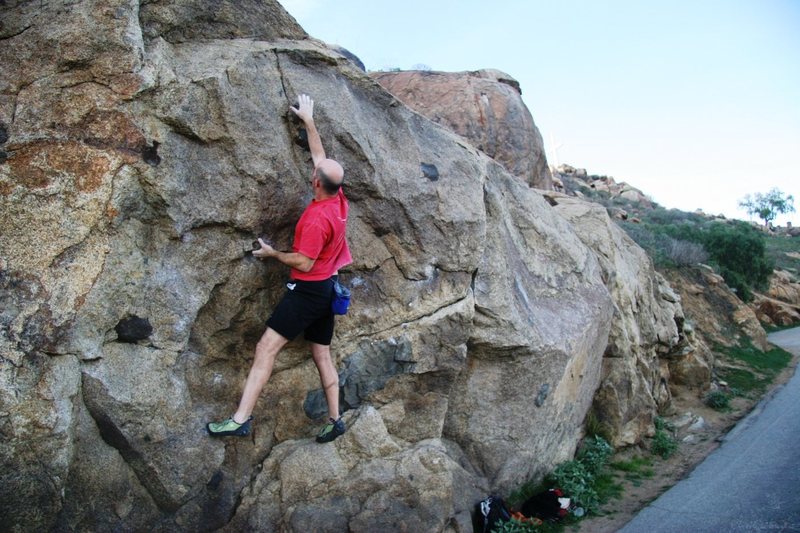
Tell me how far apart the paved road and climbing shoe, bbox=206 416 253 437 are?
4018 millimetres

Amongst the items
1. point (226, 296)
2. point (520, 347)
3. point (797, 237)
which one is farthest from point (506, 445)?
point (797, 237)

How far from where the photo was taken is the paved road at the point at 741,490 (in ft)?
19.3

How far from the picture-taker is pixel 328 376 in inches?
195

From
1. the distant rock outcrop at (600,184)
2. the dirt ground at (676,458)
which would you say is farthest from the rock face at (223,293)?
the distant rock outcrop at (600,184)

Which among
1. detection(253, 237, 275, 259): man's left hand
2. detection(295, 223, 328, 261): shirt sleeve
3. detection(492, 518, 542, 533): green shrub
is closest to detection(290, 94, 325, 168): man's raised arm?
detection(295, 223, 328, 261): shirt sleeve

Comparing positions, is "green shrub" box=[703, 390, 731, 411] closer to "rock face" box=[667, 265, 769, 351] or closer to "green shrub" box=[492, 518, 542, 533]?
"rock face" box=[667, 265, 769, 351]

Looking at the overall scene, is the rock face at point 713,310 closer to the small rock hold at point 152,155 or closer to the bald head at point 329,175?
the bald head at point 329,175

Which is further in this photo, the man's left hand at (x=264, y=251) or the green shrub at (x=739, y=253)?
the green shrub at (x=739, y=253)

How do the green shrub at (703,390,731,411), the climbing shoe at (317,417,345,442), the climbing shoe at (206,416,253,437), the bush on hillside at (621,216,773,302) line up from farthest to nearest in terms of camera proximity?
the bush on hillside at (621,216,773,302)
the green shrub at (703,390,731,411)
the climbing shoe at (317,417,345,442)
the climbing shoe at (206,416,253,437)

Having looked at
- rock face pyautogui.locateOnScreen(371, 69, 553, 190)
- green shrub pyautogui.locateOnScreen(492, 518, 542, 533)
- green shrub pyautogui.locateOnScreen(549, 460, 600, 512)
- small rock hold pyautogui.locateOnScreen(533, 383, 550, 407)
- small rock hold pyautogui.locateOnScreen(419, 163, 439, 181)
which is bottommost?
green shrub pyautogui.locateOnScreen(492, 518, 542, 533)

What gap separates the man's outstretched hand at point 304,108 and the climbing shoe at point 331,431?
7.91 ft

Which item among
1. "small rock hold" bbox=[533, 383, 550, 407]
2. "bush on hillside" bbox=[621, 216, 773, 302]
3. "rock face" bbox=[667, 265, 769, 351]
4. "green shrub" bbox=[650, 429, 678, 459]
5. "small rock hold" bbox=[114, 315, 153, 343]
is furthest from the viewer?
"bush on hillside" bbox=[621, 216, 773, 302]

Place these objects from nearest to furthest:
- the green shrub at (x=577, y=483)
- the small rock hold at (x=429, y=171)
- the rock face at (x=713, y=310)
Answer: the small rock hold at (x=429, y=171) < the green shrub at (x=577, y=483) < the rock face at (x=713, y=310)

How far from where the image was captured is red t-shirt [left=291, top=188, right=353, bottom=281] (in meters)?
4.53
